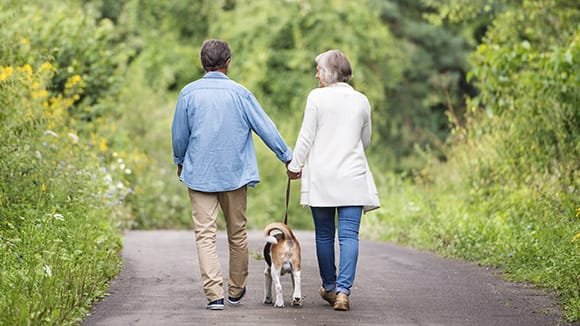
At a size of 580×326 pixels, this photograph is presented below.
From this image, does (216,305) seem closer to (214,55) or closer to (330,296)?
(330,296)

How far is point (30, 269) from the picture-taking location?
24.1ft

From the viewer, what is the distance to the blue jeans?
24.1 ft

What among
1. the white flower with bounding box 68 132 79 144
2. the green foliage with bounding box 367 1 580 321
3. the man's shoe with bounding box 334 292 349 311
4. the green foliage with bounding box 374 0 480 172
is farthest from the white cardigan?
the green foliage with bounding box 374 0 480 172

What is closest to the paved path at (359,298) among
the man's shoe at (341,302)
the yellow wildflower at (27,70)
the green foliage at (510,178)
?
the man's shoe at (341,302)

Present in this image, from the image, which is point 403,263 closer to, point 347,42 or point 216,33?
point 347,42

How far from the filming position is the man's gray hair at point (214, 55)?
24.6 ft

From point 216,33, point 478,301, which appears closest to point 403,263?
point 478,301

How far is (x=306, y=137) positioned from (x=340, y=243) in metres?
0.79

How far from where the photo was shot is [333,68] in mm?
7527

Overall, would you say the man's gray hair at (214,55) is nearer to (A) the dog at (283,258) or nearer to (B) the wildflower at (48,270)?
(A) the dog at (283,258)

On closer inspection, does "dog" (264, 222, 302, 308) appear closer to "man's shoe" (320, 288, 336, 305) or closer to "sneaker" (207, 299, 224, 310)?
"man's shoe" (320, 288, 336, 305)

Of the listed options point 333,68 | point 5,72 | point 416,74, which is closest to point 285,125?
point 416,74

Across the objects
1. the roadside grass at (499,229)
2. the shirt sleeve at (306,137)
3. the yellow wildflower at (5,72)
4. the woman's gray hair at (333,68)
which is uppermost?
the woman's gray hair at (333,68)

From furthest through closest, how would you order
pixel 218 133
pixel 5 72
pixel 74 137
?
pixel 74 137
pixel 5 72
pixel 218 133
